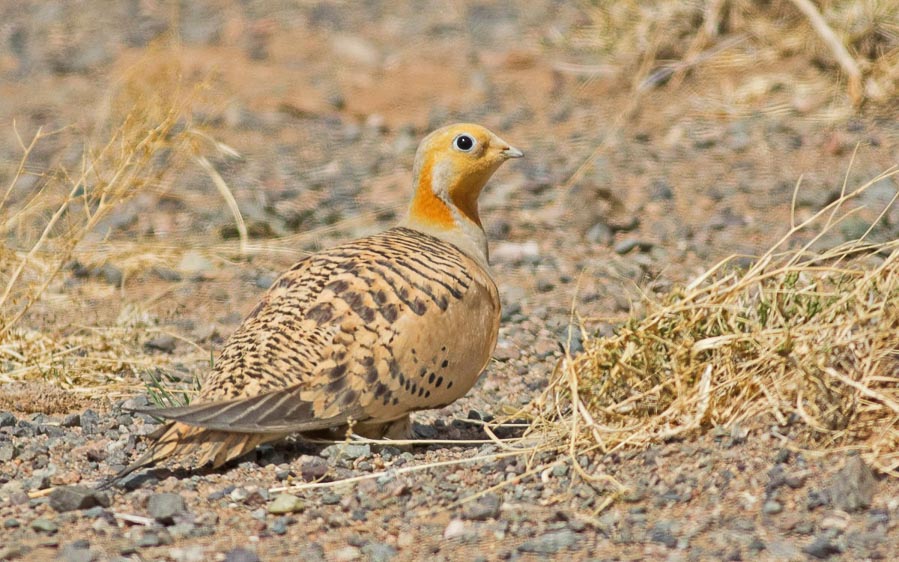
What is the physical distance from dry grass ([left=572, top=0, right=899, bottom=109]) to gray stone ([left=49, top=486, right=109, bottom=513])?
256 inches

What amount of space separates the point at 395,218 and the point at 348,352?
12.9ft

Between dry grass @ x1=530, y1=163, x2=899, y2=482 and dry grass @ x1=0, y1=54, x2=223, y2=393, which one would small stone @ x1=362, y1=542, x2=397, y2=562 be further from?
dry grass @ x1=0, y1=54, x2=223, y2=393

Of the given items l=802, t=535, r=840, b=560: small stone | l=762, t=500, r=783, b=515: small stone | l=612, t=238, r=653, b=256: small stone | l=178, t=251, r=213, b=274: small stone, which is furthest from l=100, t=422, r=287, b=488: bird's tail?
l=612, t=238, r=653, b=256: small stone

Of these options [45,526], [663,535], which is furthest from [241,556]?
[663,535]

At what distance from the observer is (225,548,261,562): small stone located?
385 cm

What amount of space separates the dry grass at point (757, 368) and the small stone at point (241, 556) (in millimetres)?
1124

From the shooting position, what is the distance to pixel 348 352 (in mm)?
4594

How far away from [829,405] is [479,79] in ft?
23.3

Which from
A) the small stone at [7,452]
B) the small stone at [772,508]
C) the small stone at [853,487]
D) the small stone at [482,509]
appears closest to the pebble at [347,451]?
the small stone at [482,509]

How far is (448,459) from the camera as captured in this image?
473 centimetres

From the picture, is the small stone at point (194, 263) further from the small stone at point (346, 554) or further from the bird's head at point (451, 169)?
the small stone at point (346, 554)

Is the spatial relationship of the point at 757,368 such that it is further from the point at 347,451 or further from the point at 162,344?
the point at 162,344

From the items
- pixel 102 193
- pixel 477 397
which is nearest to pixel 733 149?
pixel 477 397

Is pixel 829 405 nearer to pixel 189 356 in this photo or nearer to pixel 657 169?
pixel 189 356
